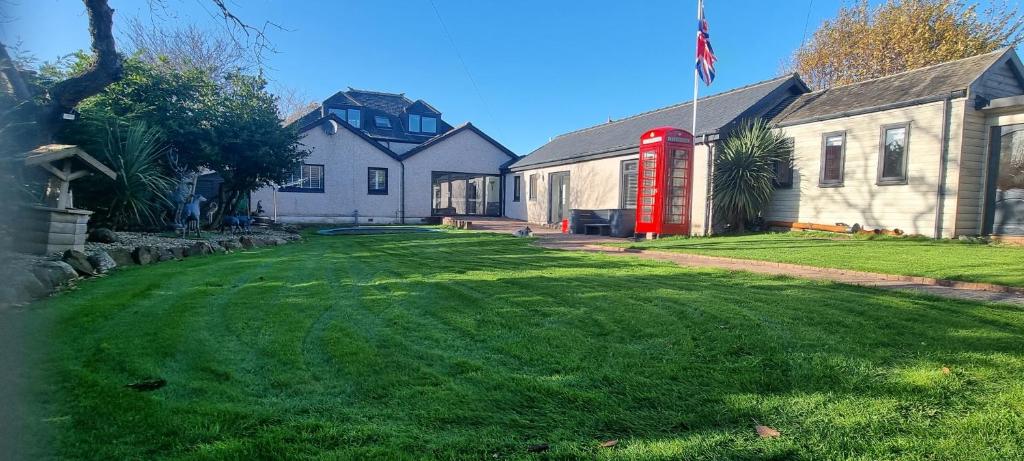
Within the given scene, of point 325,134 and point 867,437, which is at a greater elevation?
point 325,134

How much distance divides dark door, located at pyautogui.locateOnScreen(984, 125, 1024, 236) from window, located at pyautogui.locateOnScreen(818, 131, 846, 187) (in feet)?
8.73

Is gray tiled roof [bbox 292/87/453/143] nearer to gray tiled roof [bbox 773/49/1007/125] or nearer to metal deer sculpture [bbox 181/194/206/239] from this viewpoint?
metal deer sculpture [bbox 181/194/206/239]

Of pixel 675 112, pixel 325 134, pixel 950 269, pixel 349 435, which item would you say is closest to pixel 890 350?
pixel 349 435

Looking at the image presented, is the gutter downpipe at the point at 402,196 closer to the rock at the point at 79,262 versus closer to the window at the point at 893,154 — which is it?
the rock at the point at 79,262

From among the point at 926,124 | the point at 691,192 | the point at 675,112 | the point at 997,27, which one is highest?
the point at 997,27

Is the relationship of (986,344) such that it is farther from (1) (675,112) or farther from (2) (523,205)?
(2) (523,205)

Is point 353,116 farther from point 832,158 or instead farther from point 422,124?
point 832,158

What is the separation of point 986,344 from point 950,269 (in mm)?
3891

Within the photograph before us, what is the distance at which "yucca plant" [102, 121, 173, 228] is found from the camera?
905 cm

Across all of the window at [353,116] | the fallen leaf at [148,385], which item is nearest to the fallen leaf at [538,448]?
the fallen leaf at [148,385]

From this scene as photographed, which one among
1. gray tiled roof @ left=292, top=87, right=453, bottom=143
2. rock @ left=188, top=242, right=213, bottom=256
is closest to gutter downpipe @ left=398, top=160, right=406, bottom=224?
gray tiled roof @ left=292, top=87, right=453, bottom=143

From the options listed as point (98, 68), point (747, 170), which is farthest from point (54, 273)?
point (747, 170)

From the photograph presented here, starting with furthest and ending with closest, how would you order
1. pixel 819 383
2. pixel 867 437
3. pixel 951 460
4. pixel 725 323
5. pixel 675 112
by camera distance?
pixel 675 112, pixel 725 323, pixel 819 383, pixel 867 437, pixel 951 460

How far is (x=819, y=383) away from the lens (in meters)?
2.63
